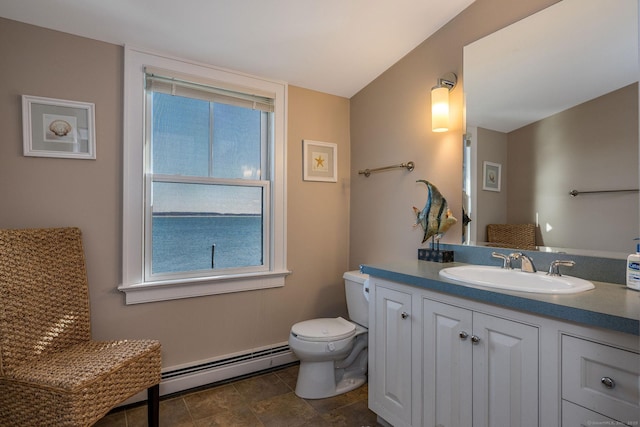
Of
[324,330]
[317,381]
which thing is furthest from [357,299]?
[317,381]

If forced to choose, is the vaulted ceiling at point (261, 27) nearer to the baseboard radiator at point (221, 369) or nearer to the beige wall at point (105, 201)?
the beige wall at point (105, 201)

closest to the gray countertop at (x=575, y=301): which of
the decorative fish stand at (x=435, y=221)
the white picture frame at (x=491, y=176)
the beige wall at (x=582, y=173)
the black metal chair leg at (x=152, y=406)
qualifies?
the beige wall at (x=582, y=173)

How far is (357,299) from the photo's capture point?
7.68 ft

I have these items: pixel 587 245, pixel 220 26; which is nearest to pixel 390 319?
pixel 587 245

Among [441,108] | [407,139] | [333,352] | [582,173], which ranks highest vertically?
[441,108]

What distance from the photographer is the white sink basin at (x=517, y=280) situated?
1210 millimetres

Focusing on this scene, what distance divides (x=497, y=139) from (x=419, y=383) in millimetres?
1332

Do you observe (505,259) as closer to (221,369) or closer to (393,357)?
(393,357)

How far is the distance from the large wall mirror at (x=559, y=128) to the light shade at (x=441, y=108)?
12cm

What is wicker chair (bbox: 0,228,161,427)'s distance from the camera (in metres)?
1.33

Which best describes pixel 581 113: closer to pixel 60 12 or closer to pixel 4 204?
pixel 60 12

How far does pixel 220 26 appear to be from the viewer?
6.13ft

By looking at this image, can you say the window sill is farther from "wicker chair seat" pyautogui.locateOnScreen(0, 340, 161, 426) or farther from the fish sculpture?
the fish sculpture

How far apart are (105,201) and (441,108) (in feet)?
6.66
